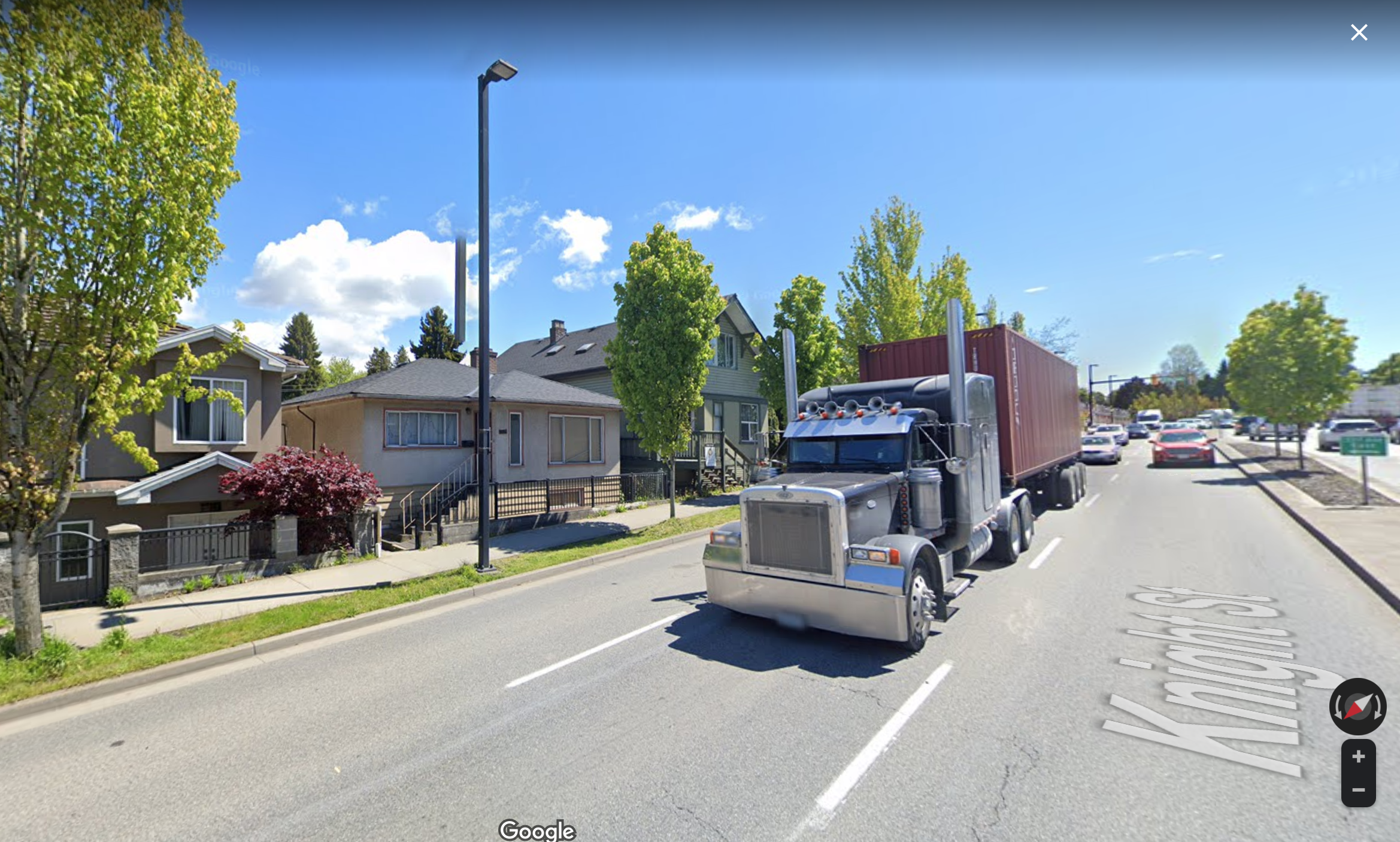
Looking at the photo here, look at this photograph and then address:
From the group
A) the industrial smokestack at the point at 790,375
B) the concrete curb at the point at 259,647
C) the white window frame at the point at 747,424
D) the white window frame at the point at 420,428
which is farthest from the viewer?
the white window frame at the point at 747,424

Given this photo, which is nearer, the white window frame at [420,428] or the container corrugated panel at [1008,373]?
the container corrugated panel at [1008,373]

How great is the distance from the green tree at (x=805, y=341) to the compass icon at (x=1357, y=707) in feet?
61.6

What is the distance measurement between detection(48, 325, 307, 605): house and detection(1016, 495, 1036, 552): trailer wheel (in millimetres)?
13765

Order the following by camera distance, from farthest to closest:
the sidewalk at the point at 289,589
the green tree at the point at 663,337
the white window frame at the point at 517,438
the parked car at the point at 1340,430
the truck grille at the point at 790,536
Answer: the parked car at the point at 1340,430 < the white window frame at the point at 517,438 < the green tree at the point at 663,337 < the sidewalk at the point at 289,589 < the truck grille at the point at 790,536

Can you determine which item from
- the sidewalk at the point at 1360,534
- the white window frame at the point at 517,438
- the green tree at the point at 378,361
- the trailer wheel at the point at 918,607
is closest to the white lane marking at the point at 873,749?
the trailer wheel at the point at 918,607

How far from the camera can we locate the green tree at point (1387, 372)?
76.9 meters

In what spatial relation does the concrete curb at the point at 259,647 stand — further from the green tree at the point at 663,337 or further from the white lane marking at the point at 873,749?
the white lane marking at the point at 873,749

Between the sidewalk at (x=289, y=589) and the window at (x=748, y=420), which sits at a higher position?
the window at (x=748, y=420)

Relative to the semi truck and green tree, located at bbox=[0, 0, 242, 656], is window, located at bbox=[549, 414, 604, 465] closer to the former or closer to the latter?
the semi truck

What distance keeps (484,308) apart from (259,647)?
620 cm

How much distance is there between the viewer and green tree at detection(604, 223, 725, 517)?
51.1 ft

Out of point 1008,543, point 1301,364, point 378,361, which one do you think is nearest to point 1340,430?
point 1301,364

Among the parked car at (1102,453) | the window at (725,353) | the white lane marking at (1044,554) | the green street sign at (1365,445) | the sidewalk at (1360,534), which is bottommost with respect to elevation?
the white lane marking at (1044,554)

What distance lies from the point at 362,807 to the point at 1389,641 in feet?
31.0
